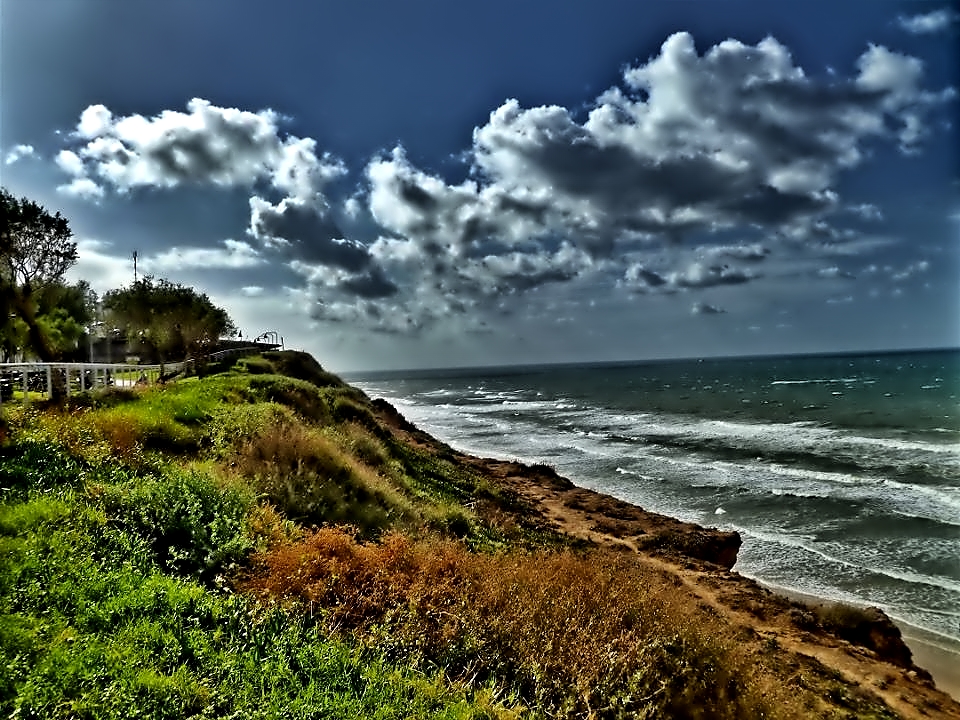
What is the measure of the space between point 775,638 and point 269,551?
10.7 m

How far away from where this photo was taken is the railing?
12998 millimetres

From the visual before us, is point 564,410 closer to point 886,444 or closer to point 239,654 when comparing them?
point 886,444

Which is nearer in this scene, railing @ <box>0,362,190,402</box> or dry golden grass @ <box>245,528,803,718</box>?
dry golden grass @ <box>245,528,803,718</box>

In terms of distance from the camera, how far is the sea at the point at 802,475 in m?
18.3

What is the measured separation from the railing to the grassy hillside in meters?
2.12

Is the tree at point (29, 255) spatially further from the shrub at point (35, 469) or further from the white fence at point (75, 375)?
the shrub at point (35, 469)

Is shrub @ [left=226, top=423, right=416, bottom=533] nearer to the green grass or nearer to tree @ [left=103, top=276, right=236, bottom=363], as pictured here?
the green grass

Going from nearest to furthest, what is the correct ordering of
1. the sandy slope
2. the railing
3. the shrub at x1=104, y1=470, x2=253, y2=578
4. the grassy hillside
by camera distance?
the grassy hillside
the shrub at x1=104, y1=470, x2=253, y2=578
the sandy slope
the railing

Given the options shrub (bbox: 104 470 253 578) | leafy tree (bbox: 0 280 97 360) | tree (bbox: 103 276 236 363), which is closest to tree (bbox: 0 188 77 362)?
leafy tree (bbox: 0 280 97 360)

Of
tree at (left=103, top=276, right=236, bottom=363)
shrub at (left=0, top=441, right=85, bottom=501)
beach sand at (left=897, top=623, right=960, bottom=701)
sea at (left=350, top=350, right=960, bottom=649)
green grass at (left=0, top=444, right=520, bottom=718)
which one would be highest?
tree at (left=103, top=276, right=236, bottom=363)

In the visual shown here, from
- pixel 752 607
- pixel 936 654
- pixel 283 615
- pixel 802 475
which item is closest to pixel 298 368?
pixel 802 475

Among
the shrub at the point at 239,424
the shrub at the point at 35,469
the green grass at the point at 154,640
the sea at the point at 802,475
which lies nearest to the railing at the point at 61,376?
the shrub at the point at 35,469

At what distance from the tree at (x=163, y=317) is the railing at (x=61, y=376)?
787 centimetres

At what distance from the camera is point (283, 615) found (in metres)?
5.72
